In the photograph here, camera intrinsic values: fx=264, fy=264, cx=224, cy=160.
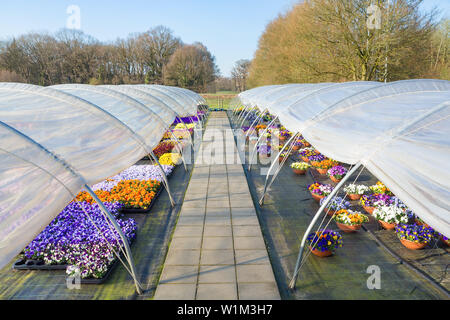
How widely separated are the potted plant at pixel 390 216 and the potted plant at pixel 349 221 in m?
0.32

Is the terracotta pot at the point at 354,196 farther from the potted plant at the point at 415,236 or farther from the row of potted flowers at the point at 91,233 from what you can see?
the row of potted flowers at the point at 91,233

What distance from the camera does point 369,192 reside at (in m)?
7.29

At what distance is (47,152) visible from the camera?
3.07 meters

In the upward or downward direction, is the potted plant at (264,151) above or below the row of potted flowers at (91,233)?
above

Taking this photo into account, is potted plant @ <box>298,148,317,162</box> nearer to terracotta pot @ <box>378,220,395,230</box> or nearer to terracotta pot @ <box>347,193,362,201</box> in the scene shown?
terracotta pot @ <box>347,193,362,201</box>

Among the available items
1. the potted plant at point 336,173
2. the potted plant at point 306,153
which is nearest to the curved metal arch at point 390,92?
the potted plant at point 336,173

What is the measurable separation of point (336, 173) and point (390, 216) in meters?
2.77

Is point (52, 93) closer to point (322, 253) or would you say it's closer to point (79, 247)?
point (79, 247)

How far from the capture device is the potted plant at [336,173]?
806 cm

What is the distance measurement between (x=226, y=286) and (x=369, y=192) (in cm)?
525

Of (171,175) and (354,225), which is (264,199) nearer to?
(354,225)

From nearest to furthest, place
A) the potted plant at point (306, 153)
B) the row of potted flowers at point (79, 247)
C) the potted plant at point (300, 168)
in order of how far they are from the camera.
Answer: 1. the row of potted flowers at point (79, 247)
2. the potted plant at point (300, 168)
3. the potted plant at point (306, 153)

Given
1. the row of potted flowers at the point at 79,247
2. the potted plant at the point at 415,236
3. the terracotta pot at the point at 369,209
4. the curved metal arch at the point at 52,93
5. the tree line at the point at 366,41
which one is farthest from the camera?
the tree line at the point at 366,41

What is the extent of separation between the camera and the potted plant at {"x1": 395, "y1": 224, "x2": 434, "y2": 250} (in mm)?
4809
